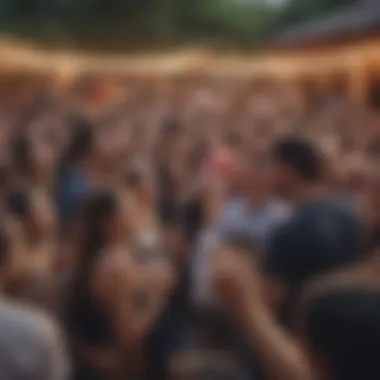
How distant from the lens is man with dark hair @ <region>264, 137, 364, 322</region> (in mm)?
1846

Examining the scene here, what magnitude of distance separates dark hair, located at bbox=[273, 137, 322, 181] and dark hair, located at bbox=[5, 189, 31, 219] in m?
0.55

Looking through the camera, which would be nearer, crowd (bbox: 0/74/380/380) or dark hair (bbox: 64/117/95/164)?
crowd (bbox: 0/74/380/380)

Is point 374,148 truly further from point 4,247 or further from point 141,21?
point 4,247

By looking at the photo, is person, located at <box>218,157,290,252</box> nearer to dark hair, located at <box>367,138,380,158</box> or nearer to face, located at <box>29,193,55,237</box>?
dark hair, located at <box>367,138,380,158</box>

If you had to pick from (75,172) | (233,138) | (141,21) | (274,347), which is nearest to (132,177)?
(75,172)

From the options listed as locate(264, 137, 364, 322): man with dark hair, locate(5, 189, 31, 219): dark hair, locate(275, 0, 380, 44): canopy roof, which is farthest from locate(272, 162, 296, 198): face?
locate(5, 189, 31, 219): dark hair

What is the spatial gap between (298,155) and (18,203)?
61 cm

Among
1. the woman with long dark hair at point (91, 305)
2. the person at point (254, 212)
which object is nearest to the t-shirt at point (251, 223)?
the person at point (254, 212)

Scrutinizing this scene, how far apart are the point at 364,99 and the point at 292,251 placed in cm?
36

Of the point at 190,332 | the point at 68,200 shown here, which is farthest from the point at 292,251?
the point at 68,200

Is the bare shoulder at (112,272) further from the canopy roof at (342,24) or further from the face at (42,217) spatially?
the canopy roof at (342,24)

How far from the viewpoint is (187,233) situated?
1.88m

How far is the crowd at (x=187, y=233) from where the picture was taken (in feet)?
5.99

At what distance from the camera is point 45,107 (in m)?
1.95
